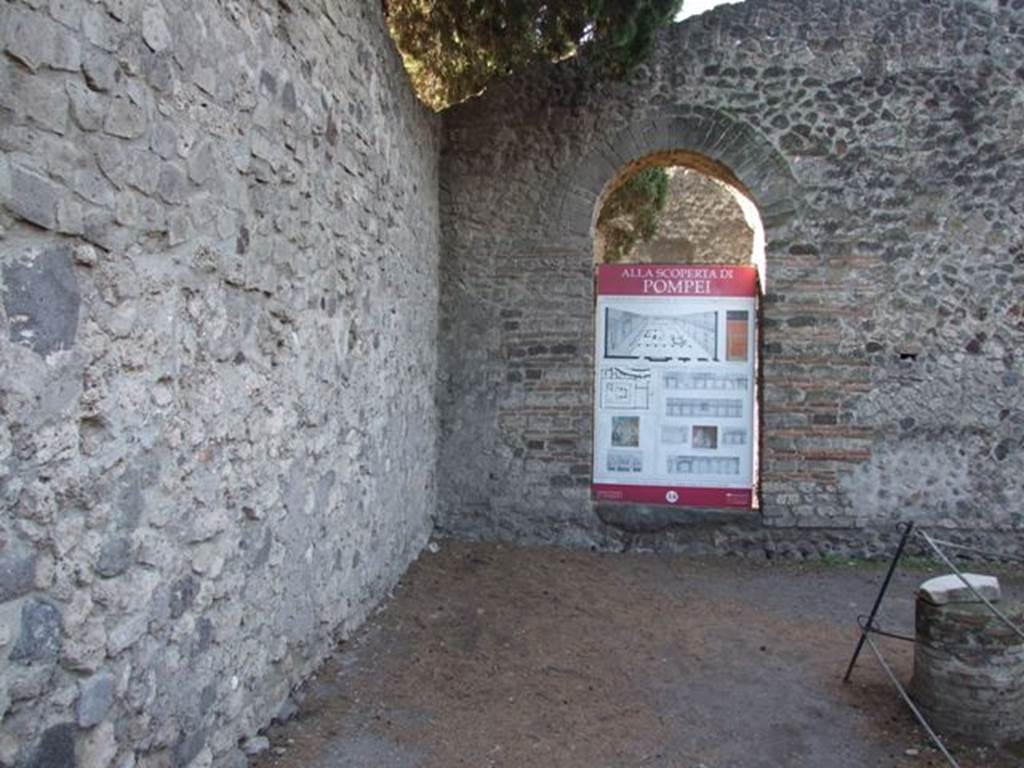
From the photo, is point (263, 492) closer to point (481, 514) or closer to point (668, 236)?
point (481, 514)

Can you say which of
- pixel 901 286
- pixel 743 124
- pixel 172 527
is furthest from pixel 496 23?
pixel 172 527

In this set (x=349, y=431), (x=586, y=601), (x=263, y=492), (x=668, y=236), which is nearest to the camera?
(x=263, y=492)

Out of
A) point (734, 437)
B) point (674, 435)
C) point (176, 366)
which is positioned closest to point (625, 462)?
point (674, 435)

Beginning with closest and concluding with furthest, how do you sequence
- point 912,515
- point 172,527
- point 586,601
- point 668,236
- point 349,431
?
point 172,527, point 349,431, point 586,601, point 912,515, point 668,236

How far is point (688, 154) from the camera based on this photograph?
22.6ft

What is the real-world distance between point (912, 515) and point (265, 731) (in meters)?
5.24

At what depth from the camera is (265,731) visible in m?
3.30

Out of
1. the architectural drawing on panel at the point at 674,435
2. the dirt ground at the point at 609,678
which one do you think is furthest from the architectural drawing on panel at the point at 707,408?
the dirt ground at the point at 609,678

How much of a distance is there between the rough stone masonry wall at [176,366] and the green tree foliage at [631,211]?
18.6ft

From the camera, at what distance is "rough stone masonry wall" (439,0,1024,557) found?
21.6ft

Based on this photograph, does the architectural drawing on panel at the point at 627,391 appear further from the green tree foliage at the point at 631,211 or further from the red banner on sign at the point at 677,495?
the green tree foliage at the point at 631,211

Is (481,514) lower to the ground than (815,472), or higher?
lower

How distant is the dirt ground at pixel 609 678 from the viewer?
3.42 metres

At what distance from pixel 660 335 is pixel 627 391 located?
20.9 inches
